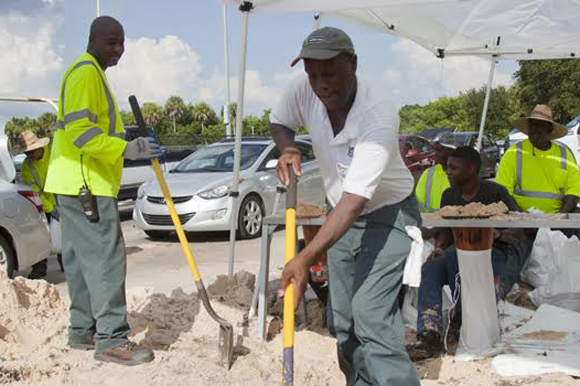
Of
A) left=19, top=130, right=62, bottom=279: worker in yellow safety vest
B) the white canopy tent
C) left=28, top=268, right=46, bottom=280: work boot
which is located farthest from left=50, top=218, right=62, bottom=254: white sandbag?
the white canopy tent

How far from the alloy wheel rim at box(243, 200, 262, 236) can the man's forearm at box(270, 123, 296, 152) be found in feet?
21.4

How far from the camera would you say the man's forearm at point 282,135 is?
3.23 meters

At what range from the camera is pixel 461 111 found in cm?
6881

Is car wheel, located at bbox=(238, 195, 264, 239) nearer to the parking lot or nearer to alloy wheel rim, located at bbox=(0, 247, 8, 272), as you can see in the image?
the parking lot

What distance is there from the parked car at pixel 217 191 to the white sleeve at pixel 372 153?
6.08 metres

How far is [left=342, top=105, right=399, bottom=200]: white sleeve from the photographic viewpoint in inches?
96.8

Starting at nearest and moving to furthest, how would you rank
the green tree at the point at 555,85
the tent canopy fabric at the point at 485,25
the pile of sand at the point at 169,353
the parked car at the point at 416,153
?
the pile of sand at the point at 169,353 < the tent canopy fabric at the point at 485,25 < the parked car at the point at 416,153 < the green tree at the point at 555,85

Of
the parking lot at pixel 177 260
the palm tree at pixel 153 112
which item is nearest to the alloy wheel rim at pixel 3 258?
the parking lot at pixel 177 260

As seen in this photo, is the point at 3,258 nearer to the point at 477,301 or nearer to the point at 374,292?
the point at 477,301

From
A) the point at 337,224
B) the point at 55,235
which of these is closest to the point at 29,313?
the point at 55,235

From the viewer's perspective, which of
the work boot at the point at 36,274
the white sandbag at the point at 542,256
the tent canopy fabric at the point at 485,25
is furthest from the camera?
the work boot at the point at 36,274

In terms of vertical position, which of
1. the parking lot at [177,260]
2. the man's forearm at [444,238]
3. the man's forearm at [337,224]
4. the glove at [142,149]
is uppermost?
→ the glove at [142,149]

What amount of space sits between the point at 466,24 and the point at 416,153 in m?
8.18

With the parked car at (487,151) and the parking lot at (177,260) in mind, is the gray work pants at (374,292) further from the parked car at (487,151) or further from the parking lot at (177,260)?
the parked car at (487,151)
